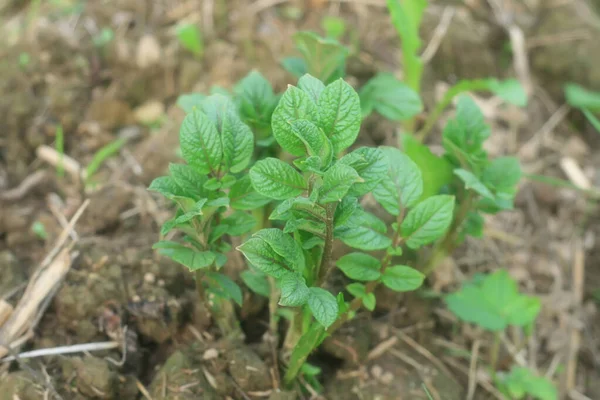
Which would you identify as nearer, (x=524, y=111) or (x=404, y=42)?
(x=404, y=42)

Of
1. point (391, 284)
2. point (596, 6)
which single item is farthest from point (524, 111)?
point (391, 284)

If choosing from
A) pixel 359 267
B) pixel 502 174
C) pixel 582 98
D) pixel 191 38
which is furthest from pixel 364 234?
pixel 582 98

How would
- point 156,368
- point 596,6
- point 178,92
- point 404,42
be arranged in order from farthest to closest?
1. point 596,6
2. point 178,92
3. point 404,42
4. point 156,368

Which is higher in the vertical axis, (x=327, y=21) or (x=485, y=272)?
(x=327, y=21)

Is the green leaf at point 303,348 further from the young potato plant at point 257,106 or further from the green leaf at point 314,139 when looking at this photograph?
the young potato plant at point 257,106

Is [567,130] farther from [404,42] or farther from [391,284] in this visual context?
[391,284]

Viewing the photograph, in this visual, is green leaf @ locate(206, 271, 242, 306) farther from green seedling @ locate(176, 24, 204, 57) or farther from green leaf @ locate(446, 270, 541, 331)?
green seedling @ locate(176, 24, 204, 57)

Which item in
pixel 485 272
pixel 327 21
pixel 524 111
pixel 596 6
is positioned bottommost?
pixel 485 272

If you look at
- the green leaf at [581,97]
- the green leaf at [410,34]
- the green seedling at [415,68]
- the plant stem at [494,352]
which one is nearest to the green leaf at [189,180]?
the green seedling at [415,68]

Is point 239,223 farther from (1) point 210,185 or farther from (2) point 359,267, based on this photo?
(2) point 359,267
